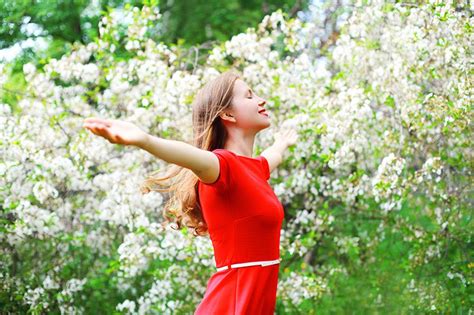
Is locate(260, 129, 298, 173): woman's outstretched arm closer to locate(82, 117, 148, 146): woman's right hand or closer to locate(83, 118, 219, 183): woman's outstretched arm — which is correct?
locate(83, 118, 219, 183): woman's outstretched arm

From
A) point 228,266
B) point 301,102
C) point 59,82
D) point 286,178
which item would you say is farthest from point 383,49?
point 59,82

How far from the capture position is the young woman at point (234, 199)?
2.85 meters

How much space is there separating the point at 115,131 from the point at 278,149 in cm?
173

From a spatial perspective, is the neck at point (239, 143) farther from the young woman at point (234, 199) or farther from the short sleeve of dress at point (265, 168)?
the short sleeve of dress at point (265, 168)

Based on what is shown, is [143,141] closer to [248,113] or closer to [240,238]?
[240,238]

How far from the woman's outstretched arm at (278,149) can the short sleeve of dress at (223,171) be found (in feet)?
2.57

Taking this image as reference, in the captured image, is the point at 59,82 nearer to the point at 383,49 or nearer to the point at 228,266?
the point at 383,49

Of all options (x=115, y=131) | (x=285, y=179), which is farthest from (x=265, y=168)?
(x=285, y=179)

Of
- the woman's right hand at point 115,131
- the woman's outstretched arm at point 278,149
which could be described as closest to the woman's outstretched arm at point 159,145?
the woman's right hand at point 115,131

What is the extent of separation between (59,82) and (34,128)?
2152mm

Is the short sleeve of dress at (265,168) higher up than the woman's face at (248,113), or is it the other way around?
the woman's face at (248,113)

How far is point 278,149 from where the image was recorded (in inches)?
152

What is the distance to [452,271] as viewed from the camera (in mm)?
4902

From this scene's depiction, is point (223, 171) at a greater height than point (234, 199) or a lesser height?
greater
